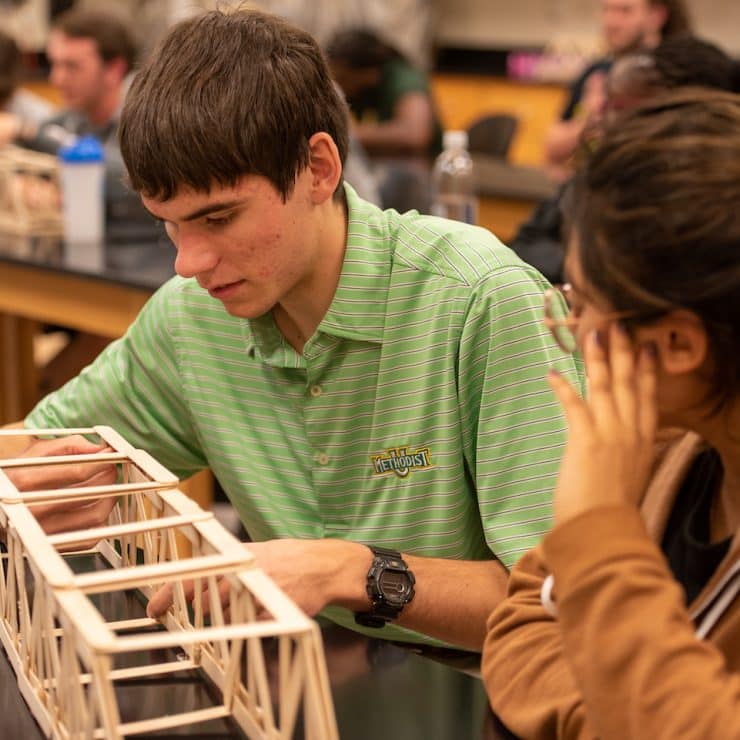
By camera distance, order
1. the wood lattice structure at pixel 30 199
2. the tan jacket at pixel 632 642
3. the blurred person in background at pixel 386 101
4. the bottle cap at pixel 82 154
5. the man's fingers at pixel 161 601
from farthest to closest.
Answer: the blurred person in background at pixel 386 101, the wood lattice structure at pixel 30 199, the bottle cap at pixel 82 154, the man's fingers at pixel 161 601, the tan jacket at pixel 632 642

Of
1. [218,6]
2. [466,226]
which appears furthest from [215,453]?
[218,6]

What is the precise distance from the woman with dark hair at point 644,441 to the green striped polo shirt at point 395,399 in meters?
0.30

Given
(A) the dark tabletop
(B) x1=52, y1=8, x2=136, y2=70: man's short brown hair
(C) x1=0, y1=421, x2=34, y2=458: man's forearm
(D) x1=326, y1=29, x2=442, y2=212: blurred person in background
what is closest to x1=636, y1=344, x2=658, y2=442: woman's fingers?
(C) x1=0, y1=421, x2=34, y2=458: man's forearm

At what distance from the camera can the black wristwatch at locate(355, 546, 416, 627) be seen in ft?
3.75

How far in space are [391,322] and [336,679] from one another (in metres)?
0.44

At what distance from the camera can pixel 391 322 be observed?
1308mm

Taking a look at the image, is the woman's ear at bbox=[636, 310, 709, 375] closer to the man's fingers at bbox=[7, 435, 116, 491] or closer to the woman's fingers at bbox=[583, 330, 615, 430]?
the woman's fingers at bbox=[583, 330, 615, 430]

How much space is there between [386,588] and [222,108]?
507 mm

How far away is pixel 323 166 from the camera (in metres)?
1.29

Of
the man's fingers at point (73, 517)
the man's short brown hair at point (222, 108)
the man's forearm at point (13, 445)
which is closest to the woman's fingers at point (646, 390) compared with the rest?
the man's short brown hair at point (222, 108)

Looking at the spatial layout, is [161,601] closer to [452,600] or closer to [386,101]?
[452,600]

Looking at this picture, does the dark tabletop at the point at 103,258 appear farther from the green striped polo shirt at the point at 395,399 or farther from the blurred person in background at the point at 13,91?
the green striped polo shirt at the point at 395,399

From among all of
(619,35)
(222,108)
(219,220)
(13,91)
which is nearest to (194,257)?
(219,220)

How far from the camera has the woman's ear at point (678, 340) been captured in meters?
0.83
